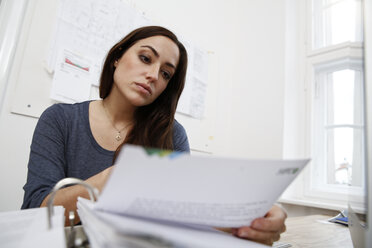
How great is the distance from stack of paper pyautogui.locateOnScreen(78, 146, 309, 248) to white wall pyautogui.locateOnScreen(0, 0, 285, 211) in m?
1.48

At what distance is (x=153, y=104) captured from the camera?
1.01 m

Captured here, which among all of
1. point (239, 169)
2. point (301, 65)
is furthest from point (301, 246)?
point (301, 65)

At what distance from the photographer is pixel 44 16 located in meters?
1.04

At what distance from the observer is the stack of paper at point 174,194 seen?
0.18 metres

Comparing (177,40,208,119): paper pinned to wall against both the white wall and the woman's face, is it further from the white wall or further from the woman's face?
the woman's face

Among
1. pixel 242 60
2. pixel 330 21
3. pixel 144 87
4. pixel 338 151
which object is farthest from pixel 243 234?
pixel 330 21

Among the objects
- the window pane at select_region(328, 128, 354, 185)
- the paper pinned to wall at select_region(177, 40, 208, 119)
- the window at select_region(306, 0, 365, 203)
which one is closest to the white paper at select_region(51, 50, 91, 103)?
the paper pinned to wall at select_region(177, 40, 208, 119)

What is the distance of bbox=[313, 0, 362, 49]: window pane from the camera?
71.3 inches

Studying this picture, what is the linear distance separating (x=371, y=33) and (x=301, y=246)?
0.44m

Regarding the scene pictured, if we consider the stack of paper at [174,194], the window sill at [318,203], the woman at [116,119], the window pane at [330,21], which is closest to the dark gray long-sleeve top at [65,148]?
the woman at [116,119]

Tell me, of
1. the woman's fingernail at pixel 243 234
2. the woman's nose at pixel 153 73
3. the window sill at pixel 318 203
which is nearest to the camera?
the woman's fingernail at pixel 243 234

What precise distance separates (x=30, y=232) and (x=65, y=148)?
0.57 metres

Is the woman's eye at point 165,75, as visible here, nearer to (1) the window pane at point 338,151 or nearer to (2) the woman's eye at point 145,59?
(2) the woman's eye at point 145,59

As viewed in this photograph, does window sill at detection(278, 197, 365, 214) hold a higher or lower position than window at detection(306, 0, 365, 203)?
lower
